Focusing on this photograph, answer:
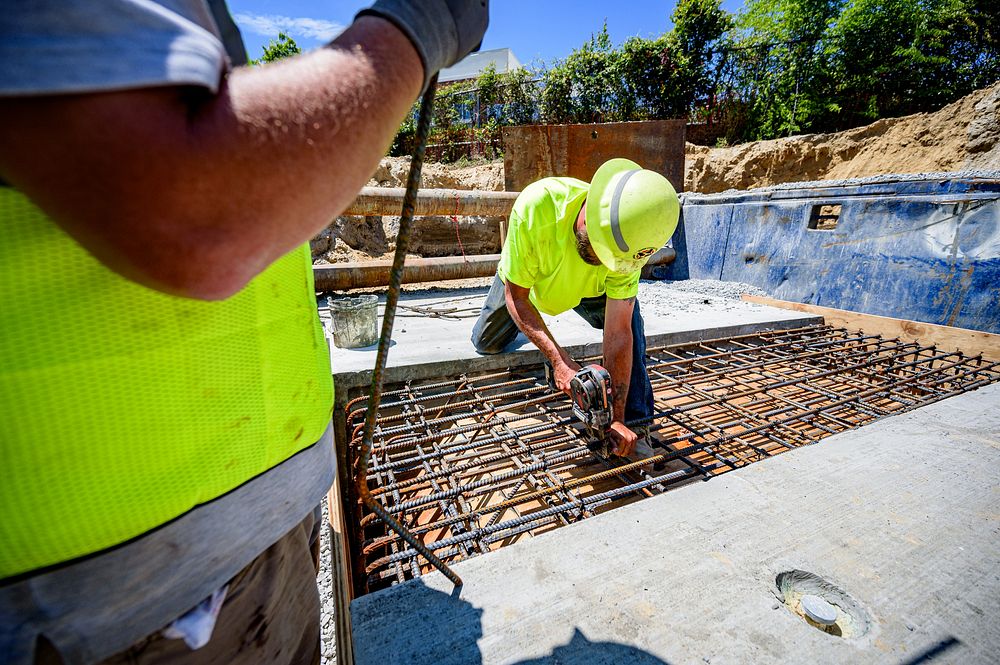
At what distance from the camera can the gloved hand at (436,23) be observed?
604 mm

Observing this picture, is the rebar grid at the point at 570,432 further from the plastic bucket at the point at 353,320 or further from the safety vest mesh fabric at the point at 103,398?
the safety vest mesh fabric at the point at 103,398

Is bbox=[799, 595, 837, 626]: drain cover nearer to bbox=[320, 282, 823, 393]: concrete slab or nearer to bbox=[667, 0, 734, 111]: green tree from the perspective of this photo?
bbox=[320, 282, 823, 393]: concrete slab

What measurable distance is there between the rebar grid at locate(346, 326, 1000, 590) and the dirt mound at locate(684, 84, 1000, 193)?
10744 mm

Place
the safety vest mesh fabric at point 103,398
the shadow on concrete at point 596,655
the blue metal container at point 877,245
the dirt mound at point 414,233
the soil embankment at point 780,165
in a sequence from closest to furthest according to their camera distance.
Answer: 1. the safety vest mesh fabric at point 103,398
2. the shadow on concrete at point 596,655
3. the blue metal container at point 877,245
4. the soil embankment at point 780,165
5. the dirt mound at point 414,233

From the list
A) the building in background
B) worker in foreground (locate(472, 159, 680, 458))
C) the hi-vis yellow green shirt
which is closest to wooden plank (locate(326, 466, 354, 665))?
worker in foreground (locate(472, 159, 680, 458))

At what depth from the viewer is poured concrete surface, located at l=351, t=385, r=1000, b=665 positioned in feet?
4.01

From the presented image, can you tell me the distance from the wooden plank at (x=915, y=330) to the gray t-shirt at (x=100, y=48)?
5.47 metres

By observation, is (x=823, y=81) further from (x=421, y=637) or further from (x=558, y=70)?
(x=421, y=637)

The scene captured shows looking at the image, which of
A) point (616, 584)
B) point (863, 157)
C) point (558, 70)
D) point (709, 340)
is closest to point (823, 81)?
point (863, 157)

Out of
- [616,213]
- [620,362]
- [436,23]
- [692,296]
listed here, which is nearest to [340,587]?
[436,23]

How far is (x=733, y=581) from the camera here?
4.66 feet

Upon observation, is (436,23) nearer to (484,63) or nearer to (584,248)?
(584,248)

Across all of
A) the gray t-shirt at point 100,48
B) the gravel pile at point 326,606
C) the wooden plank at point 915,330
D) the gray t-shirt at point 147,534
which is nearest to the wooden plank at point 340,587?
the gravel pile at point 326,606

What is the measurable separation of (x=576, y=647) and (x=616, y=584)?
262mm
